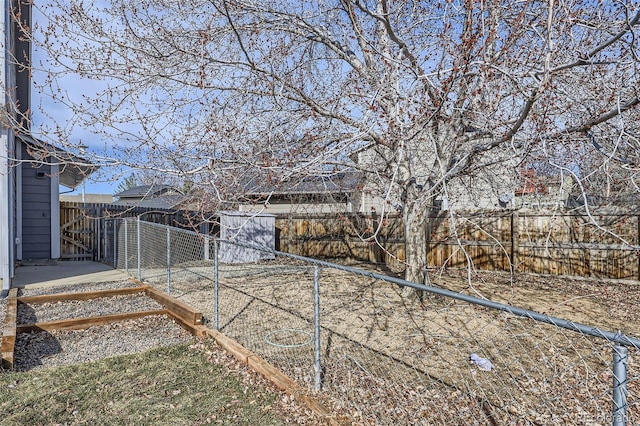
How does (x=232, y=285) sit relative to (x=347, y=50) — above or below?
below

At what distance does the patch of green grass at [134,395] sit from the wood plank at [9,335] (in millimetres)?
153

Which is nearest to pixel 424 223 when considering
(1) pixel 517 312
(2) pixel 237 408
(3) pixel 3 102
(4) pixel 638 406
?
(4) pixel 638 406

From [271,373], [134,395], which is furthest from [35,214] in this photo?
[271,373]

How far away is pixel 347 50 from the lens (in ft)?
20.8

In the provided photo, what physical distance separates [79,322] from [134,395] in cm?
226

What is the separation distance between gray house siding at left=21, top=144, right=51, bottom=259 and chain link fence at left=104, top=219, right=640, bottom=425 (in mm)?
6264

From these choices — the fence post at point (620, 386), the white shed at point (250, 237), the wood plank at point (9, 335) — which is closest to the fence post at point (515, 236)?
the white shed at point (250, 237)

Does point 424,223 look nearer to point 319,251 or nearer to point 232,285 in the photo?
point 232,285

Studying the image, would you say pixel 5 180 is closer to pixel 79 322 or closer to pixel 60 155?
pixel 60 155

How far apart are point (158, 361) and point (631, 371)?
4779 mm

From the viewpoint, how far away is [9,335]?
440 cm

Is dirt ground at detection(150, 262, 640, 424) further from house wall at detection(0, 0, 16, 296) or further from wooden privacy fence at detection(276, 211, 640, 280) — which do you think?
house wall at detection(0, 0, 16, 296)

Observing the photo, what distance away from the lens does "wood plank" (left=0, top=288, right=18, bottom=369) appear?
3.93 meters

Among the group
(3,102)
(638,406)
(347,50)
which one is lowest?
(638,406)
